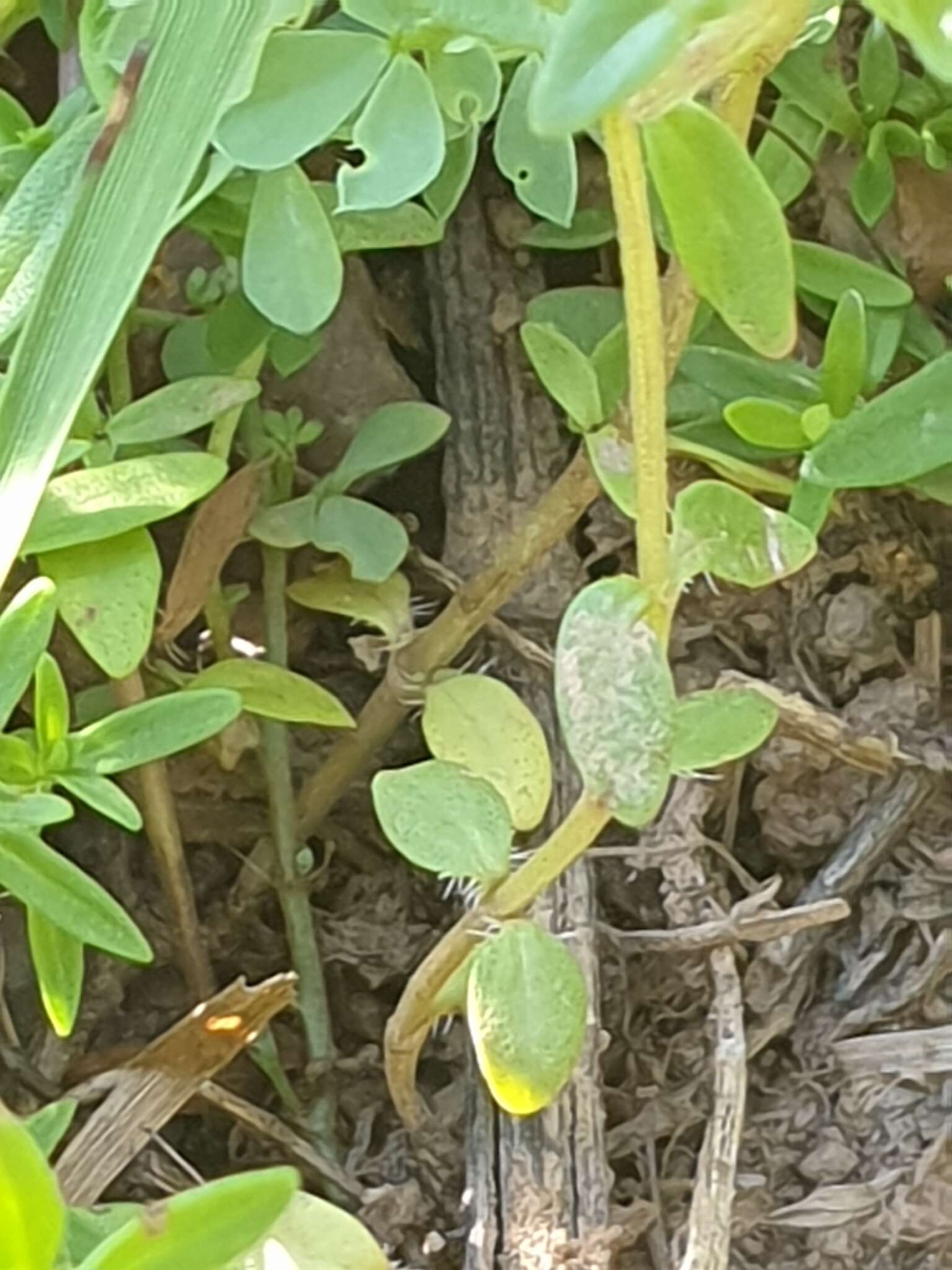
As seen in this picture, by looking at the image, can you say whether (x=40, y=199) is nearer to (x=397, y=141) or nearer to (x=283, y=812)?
(x=397, y=141)

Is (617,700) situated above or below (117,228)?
below

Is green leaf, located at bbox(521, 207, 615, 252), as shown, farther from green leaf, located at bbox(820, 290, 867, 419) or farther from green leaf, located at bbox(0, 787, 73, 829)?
green leaf, located at bbox(0, 787, 73, 829)

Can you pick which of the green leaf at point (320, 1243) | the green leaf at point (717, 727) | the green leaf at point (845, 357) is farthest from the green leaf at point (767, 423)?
the green leaf at point (320, 1243)

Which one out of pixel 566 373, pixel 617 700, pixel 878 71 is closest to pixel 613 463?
pixel 566 373

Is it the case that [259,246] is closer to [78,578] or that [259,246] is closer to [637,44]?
[78,578]

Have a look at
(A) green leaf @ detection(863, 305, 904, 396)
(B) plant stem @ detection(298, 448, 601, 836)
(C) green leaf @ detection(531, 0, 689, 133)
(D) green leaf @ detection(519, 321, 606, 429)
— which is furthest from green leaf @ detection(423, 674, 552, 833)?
(C) green leaf @ detection(531, 0, 689, 133)

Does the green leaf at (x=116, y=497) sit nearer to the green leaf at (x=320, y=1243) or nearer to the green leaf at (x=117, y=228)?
the green leaf at (x=117, y=228)

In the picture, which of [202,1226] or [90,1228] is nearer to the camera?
[202,1226]

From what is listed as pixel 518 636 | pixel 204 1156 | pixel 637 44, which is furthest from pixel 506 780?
pixel 637 44
